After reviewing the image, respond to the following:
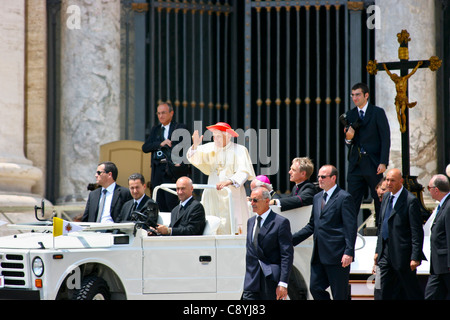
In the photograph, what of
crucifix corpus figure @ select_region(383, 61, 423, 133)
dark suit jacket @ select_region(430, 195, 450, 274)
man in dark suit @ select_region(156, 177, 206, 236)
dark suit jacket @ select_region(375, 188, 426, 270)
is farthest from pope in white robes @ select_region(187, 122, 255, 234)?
crucifix corpus figure @ select_region(383, 61, 423, 133)

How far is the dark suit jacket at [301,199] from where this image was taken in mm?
9781

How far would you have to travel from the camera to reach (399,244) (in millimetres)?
9000

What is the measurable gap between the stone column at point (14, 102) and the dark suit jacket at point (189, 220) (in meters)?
4.83

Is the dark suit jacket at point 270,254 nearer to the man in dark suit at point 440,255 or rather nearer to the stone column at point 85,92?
the man in dark suit at point 440,255

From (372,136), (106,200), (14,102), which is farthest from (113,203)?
(14,102)

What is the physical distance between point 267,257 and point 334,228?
0.86 metres

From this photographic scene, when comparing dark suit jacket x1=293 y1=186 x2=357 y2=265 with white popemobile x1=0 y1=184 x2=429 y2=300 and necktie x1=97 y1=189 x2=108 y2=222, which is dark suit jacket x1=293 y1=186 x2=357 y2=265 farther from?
necktie x1=97 y1=189 x2=108 y2=222

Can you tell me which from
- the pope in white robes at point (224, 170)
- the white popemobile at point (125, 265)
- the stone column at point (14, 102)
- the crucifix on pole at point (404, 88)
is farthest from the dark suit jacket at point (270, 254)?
the stone column at point (14, 102)

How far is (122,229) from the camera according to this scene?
9.20 metres

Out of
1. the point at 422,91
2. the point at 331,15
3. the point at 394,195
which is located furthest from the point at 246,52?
the point at 394,195

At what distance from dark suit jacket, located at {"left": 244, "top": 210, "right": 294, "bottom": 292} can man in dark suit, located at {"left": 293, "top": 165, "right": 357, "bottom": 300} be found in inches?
22.8

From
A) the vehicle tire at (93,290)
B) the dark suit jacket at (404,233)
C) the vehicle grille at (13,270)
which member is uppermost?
the dark suit jacket at (404,233)

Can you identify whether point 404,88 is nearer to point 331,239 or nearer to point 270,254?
point 331,239
